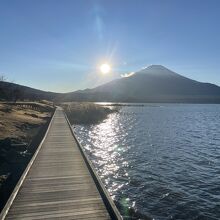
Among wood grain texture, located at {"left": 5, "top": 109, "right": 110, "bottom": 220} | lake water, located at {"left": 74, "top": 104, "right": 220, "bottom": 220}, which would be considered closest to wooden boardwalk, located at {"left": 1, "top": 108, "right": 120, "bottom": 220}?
wood grain texture, located at {"left": 5, "top": 109, "right": 110, "bottom": 220}

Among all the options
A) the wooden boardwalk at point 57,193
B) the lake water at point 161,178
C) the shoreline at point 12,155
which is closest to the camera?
the wooden boardwalk at point 57,193

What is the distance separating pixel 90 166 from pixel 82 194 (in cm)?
491

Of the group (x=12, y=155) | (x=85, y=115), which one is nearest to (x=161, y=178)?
(x=12, y=155)

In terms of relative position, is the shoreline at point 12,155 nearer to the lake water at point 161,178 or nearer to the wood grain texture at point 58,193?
the wood grain texture at point 58,193

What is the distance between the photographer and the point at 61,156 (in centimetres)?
2512

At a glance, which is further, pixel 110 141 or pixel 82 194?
pixel 110 141

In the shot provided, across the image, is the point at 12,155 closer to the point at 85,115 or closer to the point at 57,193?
the point at 57,193

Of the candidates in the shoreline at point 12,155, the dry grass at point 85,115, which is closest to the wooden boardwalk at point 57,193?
the shoreline at point 12,155

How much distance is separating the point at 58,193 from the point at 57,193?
54 mm

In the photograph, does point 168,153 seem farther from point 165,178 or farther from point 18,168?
point 18,168

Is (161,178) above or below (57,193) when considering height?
below

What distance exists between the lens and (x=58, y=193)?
16.0 metres

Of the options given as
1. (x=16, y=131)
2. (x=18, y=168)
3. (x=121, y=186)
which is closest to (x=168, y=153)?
(x=121, y=186)

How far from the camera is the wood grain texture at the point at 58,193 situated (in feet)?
44.4
